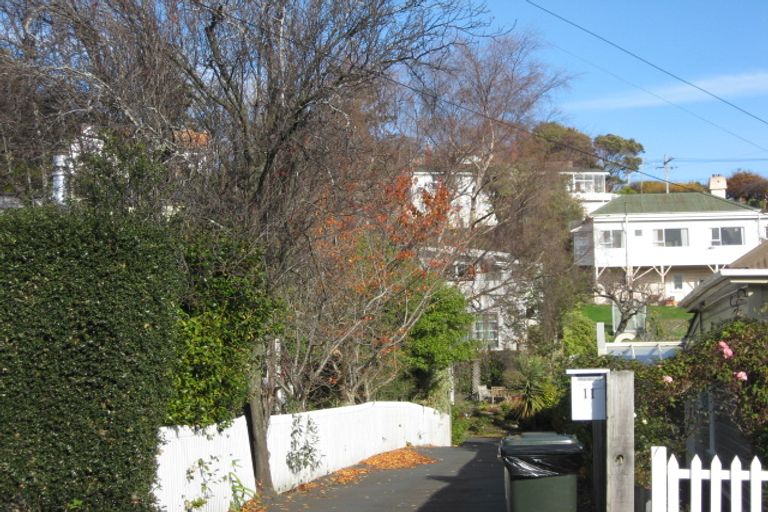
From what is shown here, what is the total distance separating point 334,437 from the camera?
16.7 m

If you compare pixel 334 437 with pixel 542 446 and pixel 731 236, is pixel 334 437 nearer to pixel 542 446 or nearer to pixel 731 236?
pixel 542 446

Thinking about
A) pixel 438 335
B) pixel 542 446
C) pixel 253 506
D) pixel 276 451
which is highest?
pixel 438 335

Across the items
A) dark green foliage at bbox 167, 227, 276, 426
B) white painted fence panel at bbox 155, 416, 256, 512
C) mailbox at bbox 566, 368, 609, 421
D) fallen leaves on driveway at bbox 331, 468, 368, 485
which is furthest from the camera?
fallen leaves on driveway at bbox 331, 468, 368, 485

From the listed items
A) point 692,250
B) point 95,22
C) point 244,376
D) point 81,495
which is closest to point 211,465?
point 244,376

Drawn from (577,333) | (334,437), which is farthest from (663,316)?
(334,437)

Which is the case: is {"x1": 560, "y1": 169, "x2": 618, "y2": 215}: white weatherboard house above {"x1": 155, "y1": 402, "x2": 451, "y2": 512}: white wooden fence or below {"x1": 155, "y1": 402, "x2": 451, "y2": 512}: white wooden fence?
above

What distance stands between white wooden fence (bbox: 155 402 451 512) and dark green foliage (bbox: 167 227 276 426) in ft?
1.17

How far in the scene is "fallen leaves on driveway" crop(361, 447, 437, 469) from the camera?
1866 cm

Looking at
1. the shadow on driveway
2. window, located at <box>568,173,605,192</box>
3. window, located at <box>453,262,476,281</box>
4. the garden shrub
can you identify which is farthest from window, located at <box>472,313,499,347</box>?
the garden shrub

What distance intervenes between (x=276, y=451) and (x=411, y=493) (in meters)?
2.13

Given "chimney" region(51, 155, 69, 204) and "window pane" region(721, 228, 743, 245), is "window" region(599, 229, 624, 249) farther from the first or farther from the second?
"chimney" region(51, 155, 69, 204)

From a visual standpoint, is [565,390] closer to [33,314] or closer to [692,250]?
[33,314]

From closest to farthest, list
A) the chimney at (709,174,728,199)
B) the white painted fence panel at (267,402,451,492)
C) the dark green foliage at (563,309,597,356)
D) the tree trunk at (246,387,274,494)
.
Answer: the tree trunk at (246,387,274,494) < the white painted fence panel at (267,402,451,492) < the dark green foliage at (563,309,597,356) < the chimney at (709,174,728,199)

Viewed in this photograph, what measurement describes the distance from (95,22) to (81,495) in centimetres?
615
